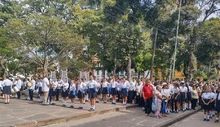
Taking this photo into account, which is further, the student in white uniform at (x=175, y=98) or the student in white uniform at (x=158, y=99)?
the student in white uniform at (x=175, y=98)

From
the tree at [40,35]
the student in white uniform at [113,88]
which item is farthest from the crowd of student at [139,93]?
the tree at [40,35]

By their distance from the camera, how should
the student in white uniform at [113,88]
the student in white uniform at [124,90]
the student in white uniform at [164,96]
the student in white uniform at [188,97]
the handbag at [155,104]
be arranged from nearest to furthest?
the handbag at [155,104] < the student in white uniform at [164,96] < the student in white uniform at [124,90] < the student in white uniform at [188,97] < the student in white uniform at [113,88]

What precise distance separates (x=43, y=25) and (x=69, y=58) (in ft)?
19.3

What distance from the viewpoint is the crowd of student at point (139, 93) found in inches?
498

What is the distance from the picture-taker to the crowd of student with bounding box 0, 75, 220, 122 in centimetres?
1266

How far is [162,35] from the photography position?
27.0 m

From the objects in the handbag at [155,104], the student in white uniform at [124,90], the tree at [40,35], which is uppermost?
the tree at [40,35]

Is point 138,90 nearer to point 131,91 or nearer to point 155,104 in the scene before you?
point 131,91

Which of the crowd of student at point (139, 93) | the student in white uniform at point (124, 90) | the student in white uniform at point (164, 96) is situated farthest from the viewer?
the student in white uniform at point (124, 90)

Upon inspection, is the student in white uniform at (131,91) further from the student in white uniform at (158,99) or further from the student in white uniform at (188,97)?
the student in white uniform at (158,99)

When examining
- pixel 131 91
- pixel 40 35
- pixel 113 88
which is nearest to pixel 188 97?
pixel 131 91

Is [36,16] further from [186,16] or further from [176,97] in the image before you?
[186,16]

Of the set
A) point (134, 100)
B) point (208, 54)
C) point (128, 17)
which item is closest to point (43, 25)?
point (128, 17)

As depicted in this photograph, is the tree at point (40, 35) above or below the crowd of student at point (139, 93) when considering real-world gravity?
above
